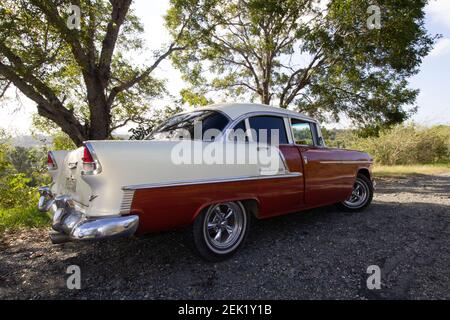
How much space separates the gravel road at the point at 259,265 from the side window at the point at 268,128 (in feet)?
4.41

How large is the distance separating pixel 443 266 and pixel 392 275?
652 mm

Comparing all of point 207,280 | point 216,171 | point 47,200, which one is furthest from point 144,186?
point 47,200

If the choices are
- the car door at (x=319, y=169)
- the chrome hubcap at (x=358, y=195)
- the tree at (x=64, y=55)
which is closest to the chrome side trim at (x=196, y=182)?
the car door at (x=319, y=169)

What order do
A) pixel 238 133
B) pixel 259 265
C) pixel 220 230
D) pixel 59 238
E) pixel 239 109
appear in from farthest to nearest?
pixel 239 109
pixel 238 133
pixel 220 230
pixel 259 265
pixel 59 238

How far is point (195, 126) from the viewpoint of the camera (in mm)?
3398

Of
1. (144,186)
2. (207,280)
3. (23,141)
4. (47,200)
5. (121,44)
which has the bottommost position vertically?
(207,280)

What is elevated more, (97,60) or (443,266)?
(97,60)

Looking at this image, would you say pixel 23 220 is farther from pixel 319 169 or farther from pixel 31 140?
pixel 31 140

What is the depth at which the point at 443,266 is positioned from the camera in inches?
116

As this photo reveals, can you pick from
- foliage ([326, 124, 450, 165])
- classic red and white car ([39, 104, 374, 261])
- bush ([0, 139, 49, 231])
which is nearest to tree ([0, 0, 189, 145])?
bush ([0, 139, 49, 231])

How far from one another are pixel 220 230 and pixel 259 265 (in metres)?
0.56

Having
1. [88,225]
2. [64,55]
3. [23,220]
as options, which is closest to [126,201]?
[88,225]

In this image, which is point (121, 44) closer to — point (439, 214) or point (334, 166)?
point (334, 166)

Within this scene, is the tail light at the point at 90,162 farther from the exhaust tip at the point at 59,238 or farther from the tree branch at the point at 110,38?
the tree branch at the point at 110,38
